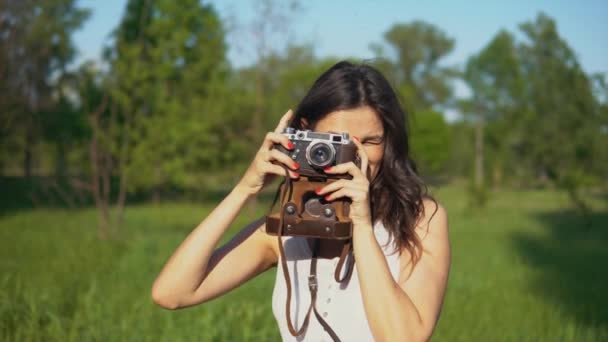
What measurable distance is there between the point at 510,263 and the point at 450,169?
167 feet

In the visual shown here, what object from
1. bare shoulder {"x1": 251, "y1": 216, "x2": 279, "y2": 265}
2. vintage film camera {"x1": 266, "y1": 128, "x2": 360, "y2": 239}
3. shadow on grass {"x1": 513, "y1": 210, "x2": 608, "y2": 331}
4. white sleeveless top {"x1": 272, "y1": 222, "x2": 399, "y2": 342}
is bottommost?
shadow on grass {"x1": 513, "y1": 210, "x2": 608, "y2": 331}

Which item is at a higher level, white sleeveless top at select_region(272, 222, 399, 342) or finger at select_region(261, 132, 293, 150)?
finger at select_region(261, 132, 293, 150)

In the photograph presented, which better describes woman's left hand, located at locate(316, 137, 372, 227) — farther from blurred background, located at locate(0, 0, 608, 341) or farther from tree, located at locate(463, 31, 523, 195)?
tree, located at locate(463, 31, 523, 195)

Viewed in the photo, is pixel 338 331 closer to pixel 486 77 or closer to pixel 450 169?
pixel 486 77

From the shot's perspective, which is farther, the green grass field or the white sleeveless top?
the green grass field

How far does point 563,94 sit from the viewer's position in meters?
15.7

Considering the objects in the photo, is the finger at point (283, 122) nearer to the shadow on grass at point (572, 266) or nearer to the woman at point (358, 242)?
the woman at point (358, 242)

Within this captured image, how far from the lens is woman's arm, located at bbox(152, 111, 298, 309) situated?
1.99 metres

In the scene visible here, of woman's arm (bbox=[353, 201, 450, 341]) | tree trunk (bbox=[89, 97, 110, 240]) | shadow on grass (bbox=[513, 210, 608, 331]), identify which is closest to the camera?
woman's arm (bbox=[353, 201, 450, 341])

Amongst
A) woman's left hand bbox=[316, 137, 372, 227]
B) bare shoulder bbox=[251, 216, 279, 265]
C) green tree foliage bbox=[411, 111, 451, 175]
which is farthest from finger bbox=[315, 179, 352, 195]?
green tree foliage bbox=[411, 111, 451, 175]

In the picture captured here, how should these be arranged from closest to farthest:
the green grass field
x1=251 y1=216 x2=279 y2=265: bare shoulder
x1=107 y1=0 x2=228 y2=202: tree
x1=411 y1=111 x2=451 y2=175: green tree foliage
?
x1=251 y1=216 x2=279 y2=265: bare shoulder
the green grass field
x1=107 y1=0 x2=228 y2=202: tree
x1=411 y1=111 x2=451 y2=175: green tree foliage

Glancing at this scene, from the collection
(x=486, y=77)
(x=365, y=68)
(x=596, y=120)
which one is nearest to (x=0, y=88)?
(x=596, y=120)

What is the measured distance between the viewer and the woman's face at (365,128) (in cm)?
208

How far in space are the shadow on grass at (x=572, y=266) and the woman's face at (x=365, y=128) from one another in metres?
3.87
